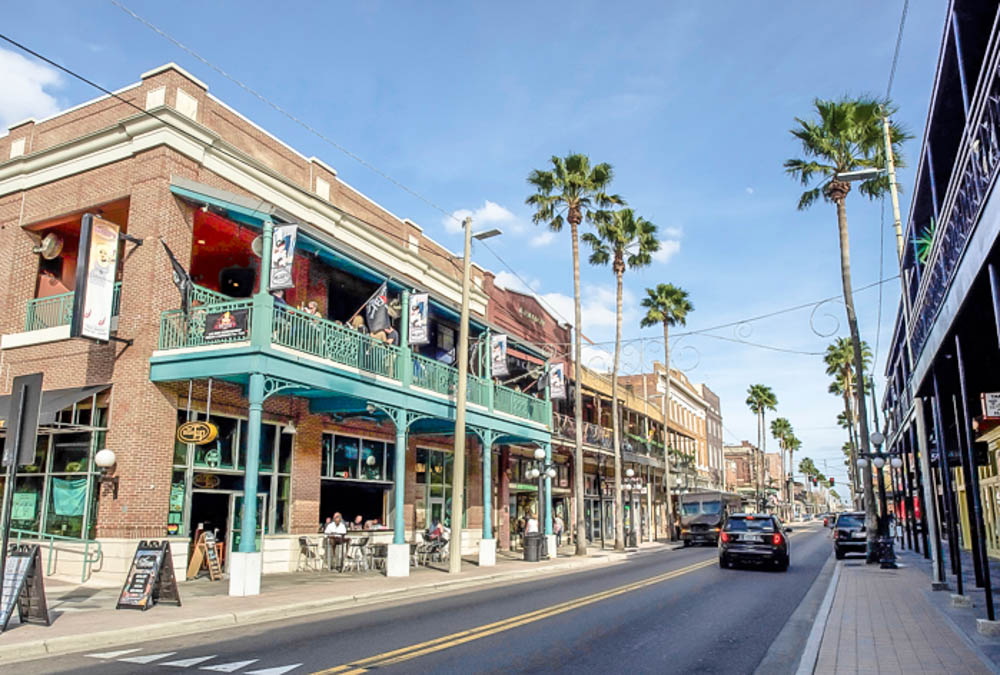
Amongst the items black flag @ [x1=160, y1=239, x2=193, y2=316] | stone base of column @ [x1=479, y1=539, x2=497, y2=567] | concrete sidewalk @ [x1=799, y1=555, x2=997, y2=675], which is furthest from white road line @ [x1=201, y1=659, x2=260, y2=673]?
stone base of column @ [x1=479, y1=539, x2=497, y2=567]

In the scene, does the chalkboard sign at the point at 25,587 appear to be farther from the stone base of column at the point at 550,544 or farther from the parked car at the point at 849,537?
the parked car at the point at 849,537

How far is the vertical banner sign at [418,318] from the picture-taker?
19.4 m

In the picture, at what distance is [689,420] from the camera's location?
63.3 meters

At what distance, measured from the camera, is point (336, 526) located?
63.9 feet

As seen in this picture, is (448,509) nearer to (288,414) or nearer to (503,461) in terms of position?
(503,461)

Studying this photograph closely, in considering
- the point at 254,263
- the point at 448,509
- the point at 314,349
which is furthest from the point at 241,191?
the point at 448,509

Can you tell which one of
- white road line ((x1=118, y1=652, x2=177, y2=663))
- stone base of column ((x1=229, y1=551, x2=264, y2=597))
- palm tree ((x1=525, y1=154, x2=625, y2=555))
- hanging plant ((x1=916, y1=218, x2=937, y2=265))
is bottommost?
white road line ((x1=118, y1=652, x2=177, y2=663))

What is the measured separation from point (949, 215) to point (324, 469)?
53.6 ft

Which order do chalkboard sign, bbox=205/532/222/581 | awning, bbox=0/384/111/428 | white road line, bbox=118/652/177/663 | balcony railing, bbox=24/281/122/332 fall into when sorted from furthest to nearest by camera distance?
balcony railing, bbox=24/281/122/332, chalkboard sign, bbox=205/532/222/581, awning, bbox=0/384/111/428, white road line, bbox=118/652/177/663

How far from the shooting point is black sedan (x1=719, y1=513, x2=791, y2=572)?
2027 cm

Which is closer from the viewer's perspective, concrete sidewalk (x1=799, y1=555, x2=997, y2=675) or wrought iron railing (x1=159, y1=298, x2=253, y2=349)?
concrete sidewalk (x1=799, y1=555, x2=997, y2=675)

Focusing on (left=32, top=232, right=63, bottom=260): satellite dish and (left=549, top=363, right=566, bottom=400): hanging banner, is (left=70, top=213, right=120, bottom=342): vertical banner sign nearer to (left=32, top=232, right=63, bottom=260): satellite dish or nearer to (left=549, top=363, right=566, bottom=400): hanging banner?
(left=32, top=232, right=63, bottom=260): satellite dish

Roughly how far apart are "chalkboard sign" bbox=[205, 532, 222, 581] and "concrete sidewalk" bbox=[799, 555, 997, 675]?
11.9 m

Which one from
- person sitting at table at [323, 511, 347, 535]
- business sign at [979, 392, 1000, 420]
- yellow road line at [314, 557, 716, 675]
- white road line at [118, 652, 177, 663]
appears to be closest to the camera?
yellow road line at [314, 557, 716, 675]
